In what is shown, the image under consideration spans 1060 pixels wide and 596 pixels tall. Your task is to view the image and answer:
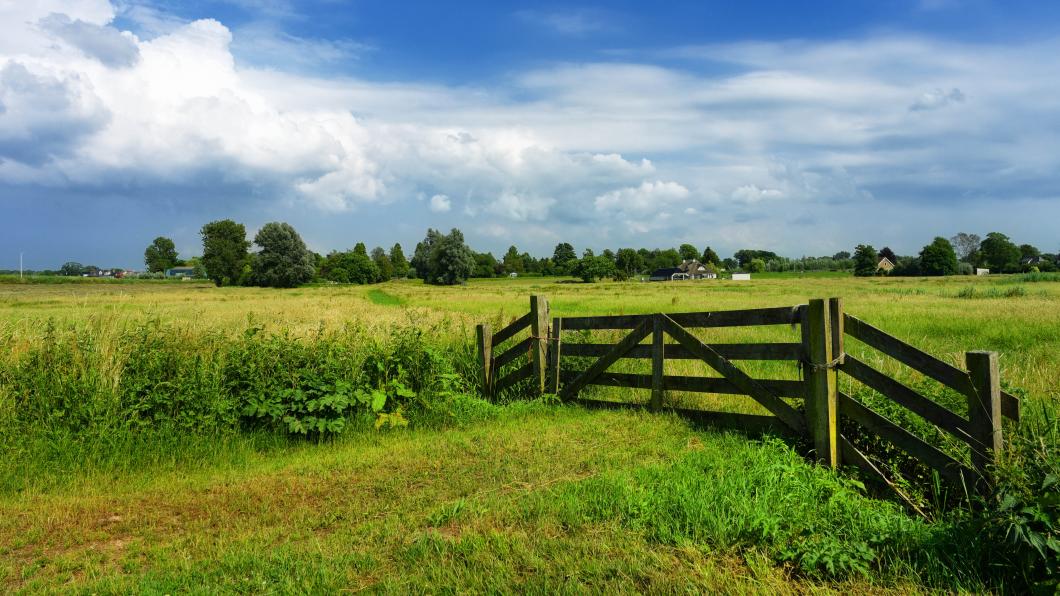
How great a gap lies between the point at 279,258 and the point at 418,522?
349 ft

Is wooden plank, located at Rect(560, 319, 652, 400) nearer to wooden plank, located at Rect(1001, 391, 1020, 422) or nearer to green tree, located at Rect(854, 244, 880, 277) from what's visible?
wooden plank, located at Rect(1001, 391, 1020, 422)

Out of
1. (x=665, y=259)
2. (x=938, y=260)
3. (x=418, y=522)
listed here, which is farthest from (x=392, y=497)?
(x=665, y=259)

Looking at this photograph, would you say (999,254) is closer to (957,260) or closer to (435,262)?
(957,260)

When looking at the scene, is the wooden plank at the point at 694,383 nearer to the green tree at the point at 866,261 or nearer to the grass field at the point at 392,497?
the grass field at the point at 392,497

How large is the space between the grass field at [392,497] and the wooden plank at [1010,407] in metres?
0.77

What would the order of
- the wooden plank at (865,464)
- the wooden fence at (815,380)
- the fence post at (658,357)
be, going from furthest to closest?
the fence post at (658,357) → the wooden plank at (865,464) → the wooden fence at (815,380)

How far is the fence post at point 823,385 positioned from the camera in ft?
20.8

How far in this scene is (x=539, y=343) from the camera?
1026cm

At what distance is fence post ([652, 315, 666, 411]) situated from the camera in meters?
8.51

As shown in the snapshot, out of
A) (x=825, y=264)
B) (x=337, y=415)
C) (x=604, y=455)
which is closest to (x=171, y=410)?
(x=337, y=415)

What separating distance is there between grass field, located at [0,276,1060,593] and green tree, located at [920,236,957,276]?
123m

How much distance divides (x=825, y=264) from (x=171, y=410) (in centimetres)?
18632

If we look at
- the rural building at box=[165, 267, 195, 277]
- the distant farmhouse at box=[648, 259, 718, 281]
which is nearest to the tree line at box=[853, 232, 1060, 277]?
the distant farmhouse at box=[648, 259, 718, 281]

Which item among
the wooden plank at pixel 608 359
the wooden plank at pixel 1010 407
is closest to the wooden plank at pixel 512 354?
the wooden plank at pixel 608 359
